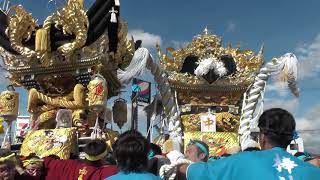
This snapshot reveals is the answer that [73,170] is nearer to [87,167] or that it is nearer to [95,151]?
[87,167]

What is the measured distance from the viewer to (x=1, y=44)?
1047 cm

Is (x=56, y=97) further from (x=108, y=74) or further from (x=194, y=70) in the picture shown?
(x=194, y=70)

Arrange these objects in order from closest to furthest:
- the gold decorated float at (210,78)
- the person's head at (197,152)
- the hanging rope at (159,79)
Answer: the person's head at (197,152)
the hanging rope at (159,79)
the gold decorated float at (210,78)

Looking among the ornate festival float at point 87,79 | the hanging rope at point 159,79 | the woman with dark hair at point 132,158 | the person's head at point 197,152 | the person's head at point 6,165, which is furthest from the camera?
the hanging rope at point 159,79

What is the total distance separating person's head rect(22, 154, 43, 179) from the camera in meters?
3.84

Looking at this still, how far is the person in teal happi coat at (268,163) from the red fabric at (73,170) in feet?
4.73

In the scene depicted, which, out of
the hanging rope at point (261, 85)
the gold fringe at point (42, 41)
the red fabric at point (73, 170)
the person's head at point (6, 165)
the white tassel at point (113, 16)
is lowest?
the red fabric at point (73, 170)

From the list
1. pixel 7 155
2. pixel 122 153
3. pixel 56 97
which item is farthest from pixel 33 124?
pixel 122 153

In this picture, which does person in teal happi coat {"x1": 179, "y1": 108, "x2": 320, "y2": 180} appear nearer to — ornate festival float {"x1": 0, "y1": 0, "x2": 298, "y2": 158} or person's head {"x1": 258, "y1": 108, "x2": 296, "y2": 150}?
person's head {"x1": 258, "y1": 108, "x2": 296, "y2": 150}

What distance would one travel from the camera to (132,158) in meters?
2.54

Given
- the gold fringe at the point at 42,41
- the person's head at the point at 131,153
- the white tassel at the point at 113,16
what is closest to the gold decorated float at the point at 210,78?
the white tassel at the point at 113,16

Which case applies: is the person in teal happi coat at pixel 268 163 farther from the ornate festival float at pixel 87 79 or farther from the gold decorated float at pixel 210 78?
the gold decorated float at pixel 210 78

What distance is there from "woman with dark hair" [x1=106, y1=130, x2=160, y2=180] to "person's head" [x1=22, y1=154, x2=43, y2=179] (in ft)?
5.12

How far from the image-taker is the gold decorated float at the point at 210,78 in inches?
476
